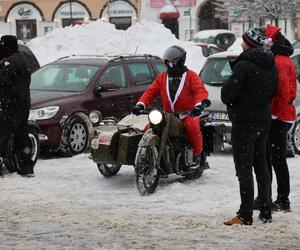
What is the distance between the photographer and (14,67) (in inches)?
387

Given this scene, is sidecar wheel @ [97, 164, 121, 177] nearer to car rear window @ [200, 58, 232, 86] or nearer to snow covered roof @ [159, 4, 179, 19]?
car rear window @ [200, 58, 232, 86]

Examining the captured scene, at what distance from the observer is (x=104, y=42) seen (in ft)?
88.2

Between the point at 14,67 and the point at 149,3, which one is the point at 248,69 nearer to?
the point at 14,67

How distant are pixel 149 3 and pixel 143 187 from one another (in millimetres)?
47116

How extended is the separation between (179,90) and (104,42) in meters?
17.6

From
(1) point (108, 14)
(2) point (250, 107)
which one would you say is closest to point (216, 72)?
(2) point (250, 107)

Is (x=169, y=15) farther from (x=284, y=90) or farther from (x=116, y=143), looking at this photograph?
(x=284, y=90)

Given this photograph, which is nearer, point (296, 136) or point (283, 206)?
point (283, 206)

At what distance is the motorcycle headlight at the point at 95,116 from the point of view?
A: 12.5m

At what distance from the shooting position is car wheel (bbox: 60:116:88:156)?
12094mm

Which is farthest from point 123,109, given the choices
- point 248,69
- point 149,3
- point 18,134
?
point 149,3

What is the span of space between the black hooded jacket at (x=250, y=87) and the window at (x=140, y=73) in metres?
6.41

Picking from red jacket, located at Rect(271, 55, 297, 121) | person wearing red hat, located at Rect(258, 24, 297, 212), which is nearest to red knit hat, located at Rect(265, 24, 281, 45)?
person wearing red hat, located at Rect(258, 24, 297, 212)

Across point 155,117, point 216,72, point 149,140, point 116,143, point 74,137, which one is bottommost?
point 74,137
